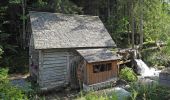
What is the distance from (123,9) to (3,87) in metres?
26.2

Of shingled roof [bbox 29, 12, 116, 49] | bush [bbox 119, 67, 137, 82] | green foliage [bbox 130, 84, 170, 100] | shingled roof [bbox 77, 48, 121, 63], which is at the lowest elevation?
bush [bbox 119, 67, 137, 82]

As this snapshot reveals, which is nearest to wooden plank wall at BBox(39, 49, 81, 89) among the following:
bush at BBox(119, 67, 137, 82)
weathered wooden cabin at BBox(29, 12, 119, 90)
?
A: weathered wooden cabin at BBox(29, 12, 119, 90)

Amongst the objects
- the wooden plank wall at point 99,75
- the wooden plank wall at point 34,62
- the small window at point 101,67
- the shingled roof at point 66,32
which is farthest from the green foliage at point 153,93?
the wooden plank wall at point 34,62

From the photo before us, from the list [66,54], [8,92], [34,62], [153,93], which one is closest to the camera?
[8,92]

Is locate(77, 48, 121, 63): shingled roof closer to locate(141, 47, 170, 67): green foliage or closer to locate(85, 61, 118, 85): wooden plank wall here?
locate(85, 61, 118, 85): wooden plank wall

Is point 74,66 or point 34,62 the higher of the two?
point 34,62

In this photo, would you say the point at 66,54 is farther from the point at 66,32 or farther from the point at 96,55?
the point at 96,55

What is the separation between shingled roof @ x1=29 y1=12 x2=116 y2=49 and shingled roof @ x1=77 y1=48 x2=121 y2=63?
455mm

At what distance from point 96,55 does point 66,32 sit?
111 inches

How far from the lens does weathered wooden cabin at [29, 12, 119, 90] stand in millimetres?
17172

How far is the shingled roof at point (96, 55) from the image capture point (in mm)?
17484

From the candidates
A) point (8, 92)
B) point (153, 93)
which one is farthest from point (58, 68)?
point (8, 92)

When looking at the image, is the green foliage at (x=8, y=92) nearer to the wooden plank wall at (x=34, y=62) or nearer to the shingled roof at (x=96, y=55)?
the shingled roof at (x=96, y=55)

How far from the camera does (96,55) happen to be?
59.3ft
